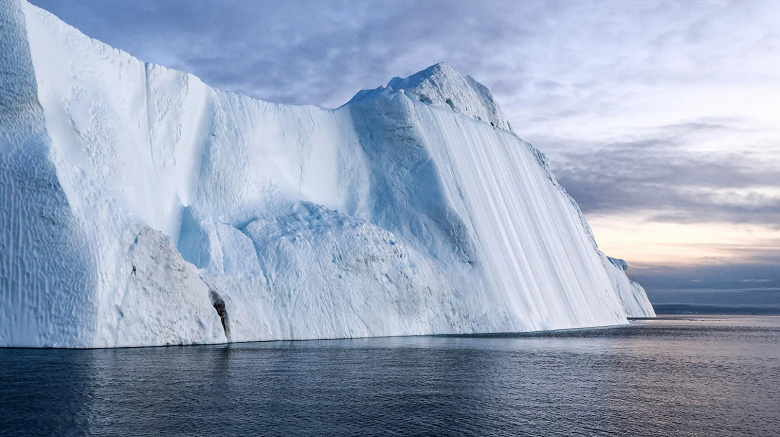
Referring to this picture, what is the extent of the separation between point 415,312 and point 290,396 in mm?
19322

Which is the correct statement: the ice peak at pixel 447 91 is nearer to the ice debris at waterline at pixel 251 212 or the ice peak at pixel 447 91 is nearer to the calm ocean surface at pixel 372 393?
the ice debris at waterline at pixel 251 212

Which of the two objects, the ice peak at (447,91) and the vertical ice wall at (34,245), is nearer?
the vertical ice wall at (34,245)

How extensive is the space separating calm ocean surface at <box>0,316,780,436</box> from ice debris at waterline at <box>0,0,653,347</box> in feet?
7.22

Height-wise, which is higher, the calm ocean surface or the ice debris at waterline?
the ice debris at waterline

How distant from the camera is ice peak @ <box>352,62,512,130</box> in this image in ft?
139

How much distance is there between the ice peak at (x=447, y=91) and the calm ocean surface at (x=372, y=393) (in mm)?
22736

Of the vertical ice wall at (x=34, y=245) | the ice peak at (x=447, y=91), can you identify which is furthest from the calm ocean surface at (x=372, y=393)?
the ice peak at (x=447, y=91)

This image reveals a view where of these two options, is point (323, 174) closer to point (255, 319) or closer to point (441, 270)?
point (441, 270)

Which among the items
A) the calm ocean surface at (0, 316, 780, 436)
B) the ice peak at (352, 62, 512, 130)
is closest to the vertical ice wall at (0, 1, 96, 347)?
the calm ocean surface at (0, 316, 780, 436)

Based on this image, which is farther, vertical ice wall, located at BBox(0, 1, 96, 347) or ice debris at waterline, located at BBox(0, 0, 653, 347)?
ice debris at waterline, located at BBox(0, 0, 653, 347)

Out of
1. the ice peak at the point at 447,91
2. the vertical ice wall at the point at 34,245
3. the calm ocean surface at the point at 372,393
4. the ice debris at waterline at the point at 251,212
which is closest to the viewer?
the calm ocean surface at the point at 372,393

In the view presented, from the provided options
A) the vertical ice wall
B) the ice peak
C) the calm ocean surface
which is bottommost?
the calm ocean surface

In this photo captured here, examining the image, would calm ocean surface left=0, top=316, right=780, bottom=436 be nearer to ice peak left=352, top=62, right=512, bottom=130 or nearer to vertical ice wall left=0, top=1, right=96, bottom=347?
vertical ice wall left=0, top=1, right=96, bottom=347

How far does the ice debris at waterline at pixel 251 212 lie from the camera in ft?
67.1
